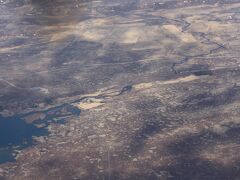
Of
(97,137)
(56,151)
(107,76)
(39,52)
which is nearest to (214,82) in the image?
(107,76)

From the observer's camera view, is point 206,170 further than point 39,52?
No

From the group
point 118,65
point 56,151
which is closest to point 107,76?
point 118,65

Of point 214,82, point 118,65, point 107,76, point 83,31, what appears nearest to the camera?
point 214,82

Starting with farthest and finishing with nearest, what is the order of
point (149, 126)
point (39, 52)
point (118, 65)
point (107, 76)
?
point (39, 52)
point (118, 65)
point (107, 76)
point (149, 126)

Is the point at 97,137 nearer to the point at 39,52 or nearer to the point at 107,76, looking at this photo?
the point at 107,76

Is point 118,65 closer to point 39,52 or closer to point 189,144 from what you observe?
point 39,52

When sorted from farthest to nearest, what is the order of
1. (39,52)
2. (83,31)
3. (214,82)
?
(83,31) < (39,52) < (214,82)
